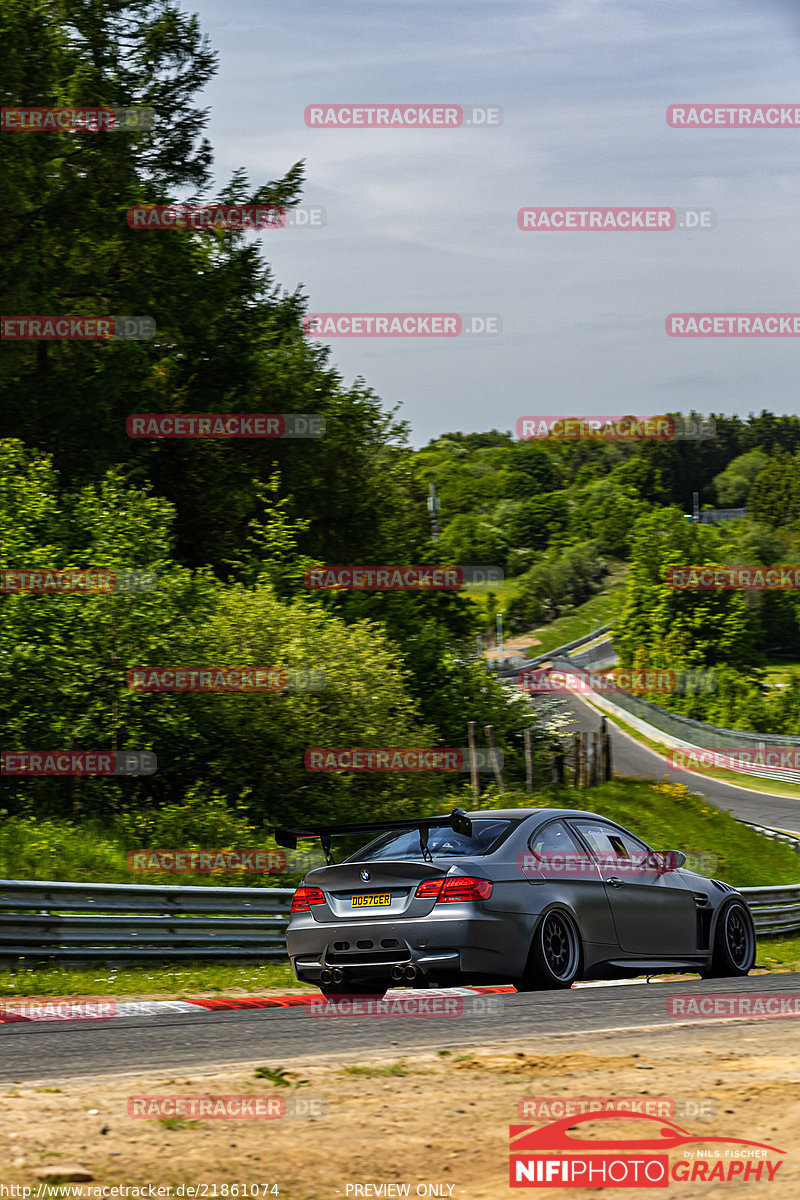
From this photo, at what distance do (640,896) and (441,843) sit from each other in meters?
1.86

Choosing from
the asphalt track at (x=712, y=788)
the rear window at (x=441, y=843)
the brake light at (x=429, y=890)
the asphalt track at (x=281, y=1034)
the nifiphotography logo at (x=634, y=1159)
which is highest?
the rear window at (x=441, y=843)

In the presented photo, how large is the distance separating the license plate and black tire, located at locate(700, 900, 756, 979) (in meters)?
3.47

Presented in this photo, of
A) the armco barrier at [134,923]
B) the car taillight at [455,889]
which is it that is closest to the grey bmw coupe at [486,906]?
the car taillight at [455,889]

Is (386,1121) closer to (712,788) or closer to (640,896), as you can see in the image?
(640,896)

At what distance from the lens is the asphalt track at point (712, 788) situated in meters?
41.3

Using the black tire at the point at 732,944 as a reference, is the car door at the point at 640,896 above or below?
above

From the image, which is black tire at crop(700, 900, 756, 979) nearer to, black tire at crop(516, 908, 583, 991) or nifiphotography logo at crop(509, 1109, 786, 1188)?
black tire at crop(516, 908, 583, 991)

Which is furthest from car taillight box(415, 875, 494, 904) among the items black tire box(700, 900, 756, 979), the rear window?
black tire box(700, 900, 756, 979)

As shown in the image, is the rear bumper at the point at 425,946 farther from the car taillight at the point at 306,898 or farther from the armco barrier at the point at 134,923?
the armco barrier at the point at 134,923

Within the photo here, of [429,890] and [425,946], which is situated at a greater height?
[429,890]

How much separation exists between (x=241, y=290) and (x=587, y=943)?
81.2ft

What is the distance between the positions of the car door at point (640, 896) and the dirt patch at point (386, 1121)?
3118 millimetres

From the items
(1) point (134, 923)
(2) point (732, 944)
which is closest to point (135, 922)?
(1) point (134, 923)

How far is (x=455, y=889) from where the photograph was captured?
848cm
